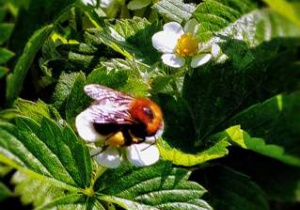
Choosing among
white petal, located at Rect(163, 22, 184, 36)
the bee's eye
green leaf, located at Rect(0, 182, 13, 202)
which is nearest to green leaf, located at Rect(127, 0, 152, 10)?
white petal, located at Rect(163, 22, 184, 36)

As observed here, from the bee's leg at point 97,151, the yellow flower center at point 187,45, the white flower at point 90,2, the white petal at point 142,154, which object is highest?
the white flower at point 90,2

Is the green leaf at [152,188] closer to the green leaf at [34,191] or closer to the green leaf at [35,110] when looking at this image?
the green leaf at [34,191]

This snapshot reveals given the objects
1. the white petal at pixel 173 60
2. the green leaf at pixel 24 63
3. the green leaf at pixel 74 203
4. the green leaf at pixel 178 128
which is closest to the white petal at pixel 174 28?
the white petal at pixel 173 60

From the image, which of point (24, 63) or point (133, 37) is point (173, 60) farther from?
point (24, 63)

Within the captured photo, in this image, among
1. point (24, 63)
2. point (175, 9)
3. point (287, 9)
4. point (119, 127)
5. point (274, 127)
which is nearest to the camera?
point (287, 9)

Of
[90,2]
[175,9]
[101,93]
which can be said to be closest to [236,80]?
[175,9]

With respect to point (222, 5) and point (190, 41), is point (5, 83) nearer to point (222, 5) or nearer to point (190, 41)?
point (190, 41)

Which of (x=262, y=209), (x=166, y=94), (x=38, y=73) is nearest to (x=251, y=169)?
(x=262, y=209)
